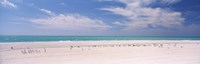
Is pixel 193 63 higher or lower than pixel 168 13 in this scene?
lower

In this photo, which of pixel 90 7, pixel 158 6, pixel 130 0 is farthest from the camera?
pixel 90 7

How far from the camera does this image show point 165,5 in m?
6.32

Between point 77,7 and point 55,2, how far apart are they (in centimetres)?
83

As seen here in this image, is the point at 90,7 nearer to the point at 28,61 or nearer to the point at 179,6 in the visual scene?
the point at 179,6

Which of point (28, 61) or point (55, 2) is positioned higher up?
point (55, 2)

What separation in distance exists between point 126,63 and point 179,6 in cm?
400

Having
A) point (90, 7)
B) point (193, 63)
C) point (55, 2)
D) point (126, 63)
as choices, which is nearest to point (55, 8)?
point (55, 2)

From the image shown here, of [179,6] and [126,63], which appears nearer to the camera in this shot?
[126,63]

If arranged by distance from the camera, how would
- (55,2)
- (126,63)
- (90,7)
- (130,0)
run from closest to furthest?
(126,63) < (55,2) < (130,0) < (90,7)

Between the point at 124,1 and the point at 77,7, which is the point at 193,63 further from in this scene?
the point at 77,7

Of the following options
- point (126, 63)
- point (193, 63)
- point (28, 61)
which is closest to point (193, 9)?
point (193, 63)

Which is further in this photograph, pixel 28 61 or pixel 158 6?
pixel 158 6

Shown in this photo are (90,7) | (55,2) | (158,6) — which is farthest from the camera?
(90,7)

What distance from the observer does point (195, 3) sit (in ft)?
21.0
